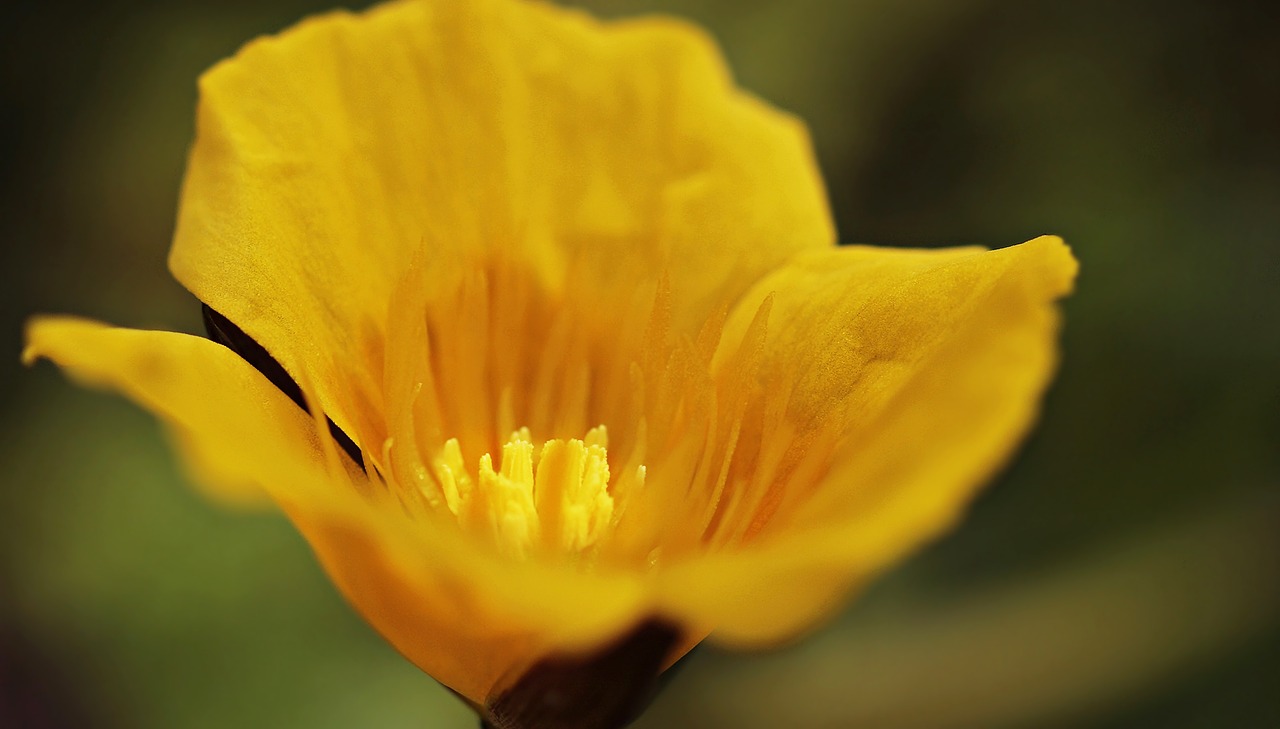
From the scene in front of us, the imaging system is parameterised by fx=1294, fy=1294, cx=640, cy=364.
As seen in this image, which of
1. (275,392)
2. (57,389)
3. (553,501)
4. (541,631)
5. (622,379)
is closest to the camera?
(541,631)

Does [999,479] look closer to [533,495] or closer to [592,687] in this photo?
[533,495]

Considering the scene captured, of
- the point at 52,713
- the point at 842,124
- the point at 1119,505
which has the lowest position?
the point at 52,713

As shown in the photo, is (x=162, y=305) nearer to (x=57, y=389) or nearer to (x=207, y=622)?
(x=57, y=389)

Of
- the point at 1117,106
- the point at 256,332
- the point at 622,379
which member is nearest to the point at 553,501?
the point at 622,379

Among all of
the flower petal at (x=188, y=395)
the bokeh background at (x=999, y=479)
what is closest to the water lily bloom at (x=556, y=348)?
the flower petal at (x=188, y=395)

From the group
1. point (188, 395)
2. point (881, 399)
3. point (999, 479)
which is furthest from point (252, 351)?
point (999, 479)

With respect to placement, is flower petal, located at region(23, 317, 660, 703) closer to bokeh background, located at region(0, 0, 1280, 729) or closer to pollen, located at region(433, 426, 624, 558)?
pollen, located at region(433, 426, 624, 558)

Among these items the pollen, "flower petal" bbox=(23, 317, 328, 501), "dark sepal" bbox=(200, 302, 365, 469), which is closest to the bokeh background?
the pollen
